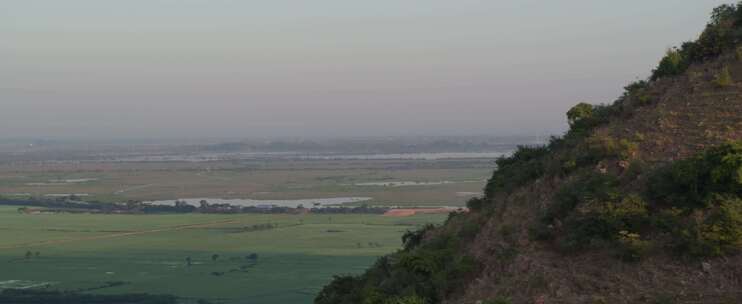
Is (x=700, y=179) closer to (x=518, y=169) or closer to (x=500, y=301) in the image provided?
(x=500, y=301)

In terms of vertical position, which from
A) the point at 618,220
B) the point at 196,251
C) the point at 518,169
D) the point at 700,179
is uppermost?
the point at 518,169

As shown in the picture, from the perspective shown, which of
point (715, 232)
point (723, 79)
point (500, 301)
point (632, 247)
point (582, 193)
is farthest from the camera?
point (723, 79)

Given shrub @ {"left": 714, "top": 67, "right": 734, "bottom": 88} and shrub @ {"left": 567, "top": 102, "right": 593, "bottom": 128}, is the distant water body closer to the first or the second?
shrub @ {"left": 567, "top": 102, "right": 593, "bottom": 128}

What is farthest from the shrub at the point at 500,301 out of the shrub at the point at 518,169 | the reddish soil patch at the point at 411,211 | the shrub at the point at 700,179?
the reddish soil patch at the point at 411,211

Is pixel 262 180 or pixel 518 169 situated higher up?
pixel 518 169

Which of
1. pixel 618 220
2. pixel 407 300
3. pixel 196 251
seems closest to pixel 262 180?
pixel 196 251

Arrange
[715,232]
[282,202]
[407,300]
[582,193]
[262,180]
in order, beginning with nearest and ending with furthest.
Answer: [715,232]
[407,300]
[582,193]
[282,202]
[262,180]
